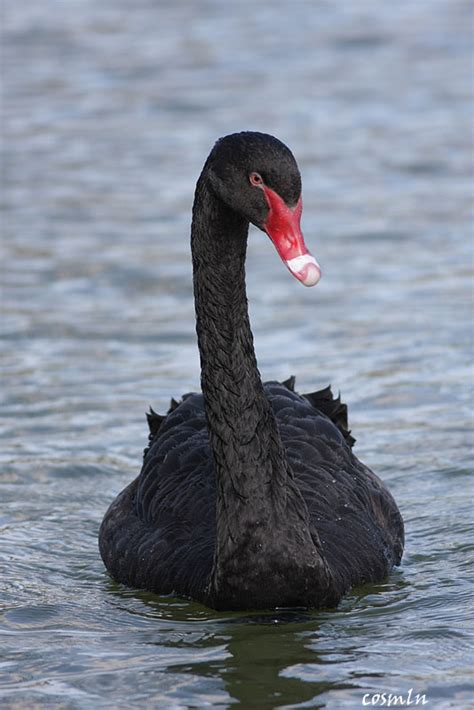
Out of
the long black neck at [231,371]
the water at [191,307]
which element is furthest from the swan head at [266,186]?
the water at [191,307]

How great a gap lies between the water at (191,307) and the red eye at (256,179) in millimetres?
1869

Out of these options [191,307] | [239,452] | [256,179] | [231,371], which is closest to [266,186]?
[256,179]

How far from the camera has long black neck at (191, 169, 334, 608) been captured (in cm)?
681

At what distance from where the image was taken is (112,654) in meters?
6.62

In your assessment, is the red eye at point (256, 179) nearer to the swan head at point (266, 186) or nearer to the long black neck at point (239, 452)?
the swan head at point (266, 186)

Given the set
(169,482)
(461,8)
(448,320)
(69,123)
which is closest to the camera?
(169,482)

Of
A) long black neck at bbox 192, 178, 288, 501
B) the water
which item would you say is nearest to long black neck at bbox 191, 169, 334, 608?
long black neck at bbox 192, 178, 288, 501

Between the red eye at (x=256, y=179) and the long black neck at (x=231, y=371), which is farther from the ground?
the red eye at (x=256, y=179)

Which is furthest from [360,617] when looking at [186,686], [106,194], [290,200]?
[106,194]

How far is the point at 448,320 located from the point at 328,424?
400 cm

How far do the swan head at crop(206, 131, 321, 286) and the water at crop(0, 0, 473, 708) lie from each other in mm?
1709

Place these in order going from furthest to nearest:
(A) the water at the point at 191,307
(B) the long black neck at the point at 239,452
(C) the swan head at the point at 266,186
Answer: (B) the long black neck at the point at 239,452
(A) the water at the point at 191,307
(C) the swan head at the point at 266,186

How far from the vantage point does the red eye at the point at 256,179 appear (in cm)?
636

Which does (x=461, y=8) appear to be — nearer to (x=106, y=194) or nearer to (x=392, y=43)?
(x=392, y=43)
